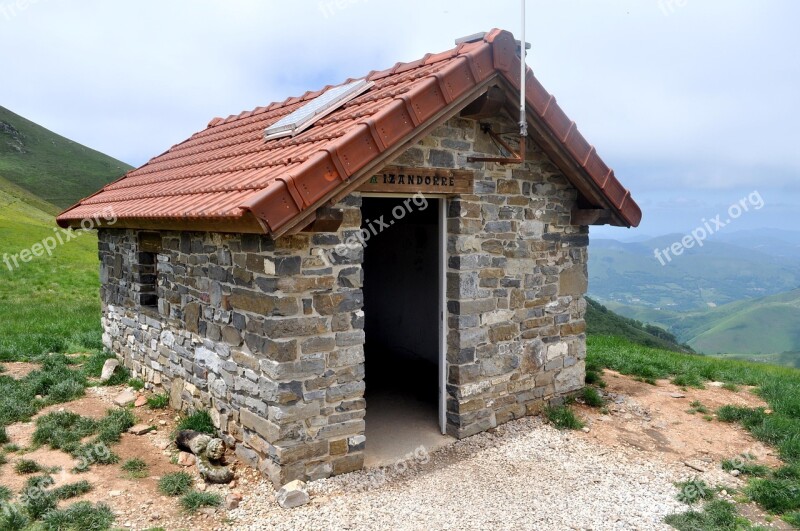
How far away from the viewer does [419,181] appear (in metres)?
6.05

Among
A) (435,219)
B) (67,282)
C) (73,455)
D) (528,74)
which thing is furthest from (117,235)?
(67,282)

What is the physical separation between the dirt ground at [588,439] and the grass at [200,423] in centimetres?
28

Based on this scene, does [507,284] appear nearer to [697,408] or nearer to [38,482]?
[697,408]

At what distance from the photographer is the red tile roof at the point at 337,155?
475cm

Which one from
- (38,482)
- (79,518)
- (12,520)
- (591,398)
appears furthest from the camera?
(591,398)

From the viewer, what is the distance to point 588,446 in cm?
663

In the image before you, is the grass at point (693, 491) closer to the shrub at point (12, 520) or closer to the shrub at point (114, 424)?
the shrub at point (12, 520)

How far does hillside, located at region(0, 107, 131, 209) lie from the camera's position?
202ft

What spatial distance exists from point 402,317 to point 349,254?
4889 mm

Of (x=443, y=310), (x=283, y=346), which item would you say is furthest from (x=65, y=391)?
(x=443, y=310)

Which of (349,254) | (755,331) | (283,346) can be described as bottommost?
(755,331)

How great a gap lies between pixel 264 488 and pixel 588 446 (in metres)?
3.70

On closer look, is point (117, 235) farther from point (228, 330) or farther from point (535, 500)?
point (535, 500)

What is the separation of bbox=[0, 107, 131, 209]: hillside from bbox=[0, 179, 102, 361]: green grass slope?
26.7m
